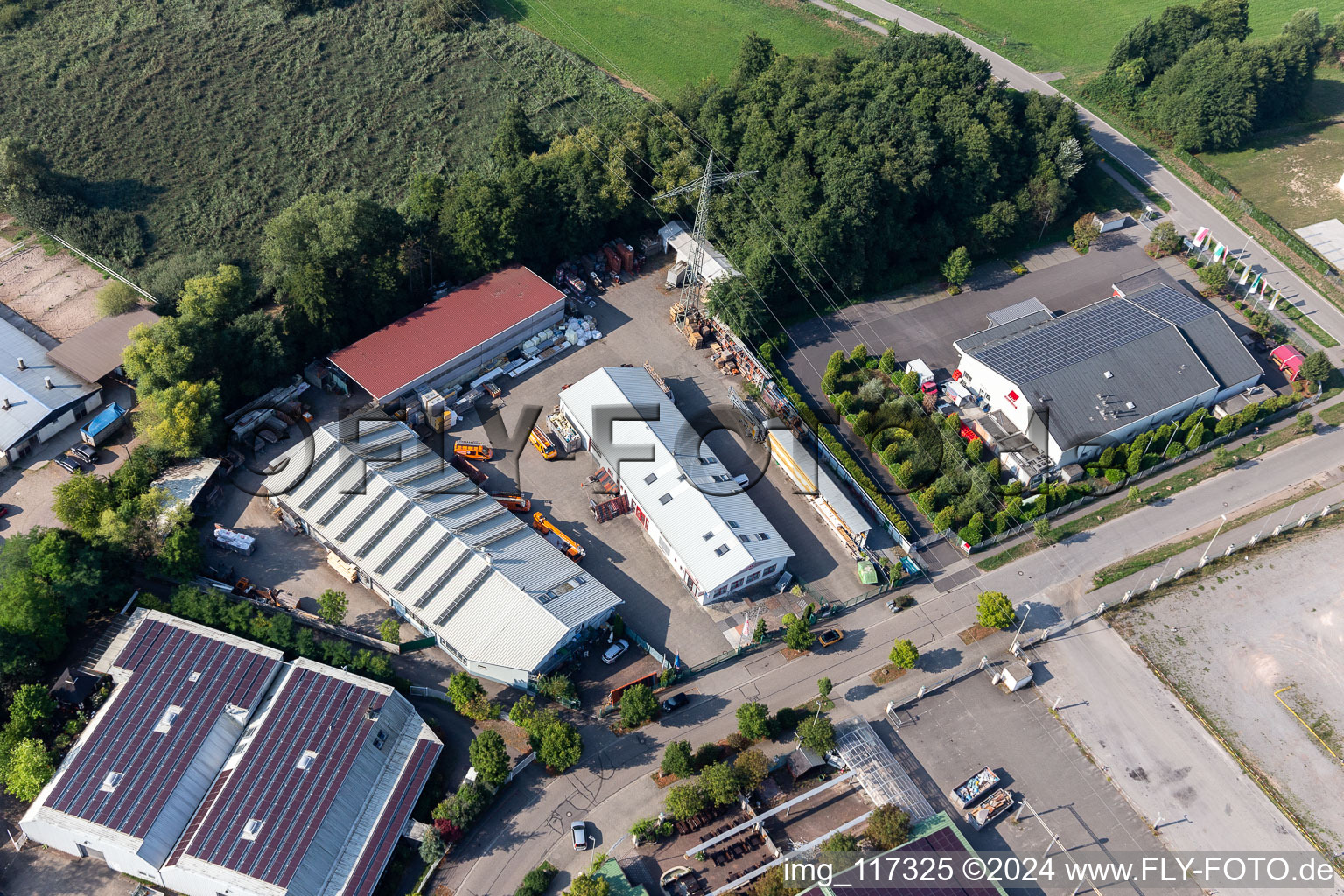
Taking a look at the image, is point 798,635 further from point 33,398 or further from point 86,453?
point 33,398

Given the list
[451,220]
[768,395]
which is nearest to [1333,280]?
[768,395]

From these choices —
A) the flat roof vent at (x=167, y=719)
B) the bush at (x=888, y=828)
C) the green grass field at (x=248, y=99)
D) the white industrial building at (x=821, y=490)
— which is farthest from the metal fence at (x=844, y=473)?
the flat roof vent at (x=167, y=719)

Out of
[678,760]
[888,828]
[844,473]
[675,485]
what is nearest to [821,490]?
[844,473]

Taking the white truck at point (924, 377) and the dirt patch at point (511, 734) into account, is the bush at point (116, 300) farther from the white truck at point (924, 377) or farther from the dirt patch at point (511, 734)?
the white truck at point (924, 377)

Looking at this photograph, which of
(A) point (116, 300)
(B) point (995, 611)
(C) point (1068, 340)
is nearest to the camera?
(B) point (995, 611)

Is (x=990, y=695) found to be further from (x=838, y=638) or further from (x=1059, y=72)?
(x=1059, y=72)

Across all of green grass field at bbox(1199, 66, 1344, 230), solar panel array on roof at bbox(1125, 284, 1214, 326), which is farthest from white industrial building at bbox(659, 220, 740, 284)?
green grass field at bbox(1199, 66, 1344, 230)

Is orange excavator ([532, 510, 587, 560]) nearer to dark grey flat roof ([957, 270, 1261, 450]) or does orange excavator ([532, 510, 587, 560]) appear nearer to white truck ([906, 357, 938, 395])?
white truck ([906, 357, 938, 395])
